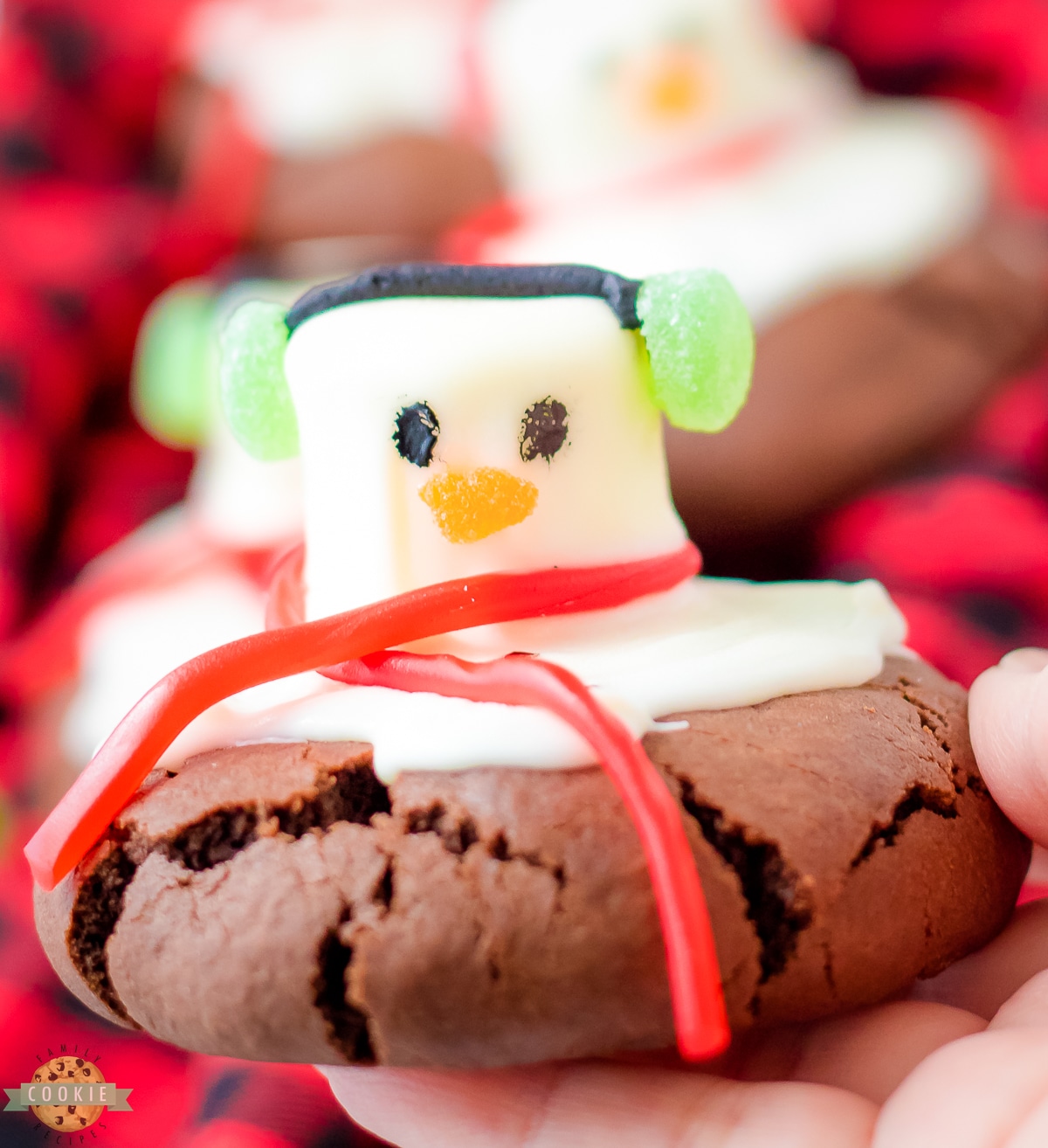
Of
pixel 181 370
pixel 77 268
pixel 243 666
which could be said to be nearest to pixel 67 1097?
pixel 243 666

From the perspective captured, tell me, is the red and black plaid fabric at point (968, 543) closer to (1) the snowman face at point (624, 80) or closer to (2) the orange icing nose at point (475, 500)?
(1) the snowman face at point (624, 80)

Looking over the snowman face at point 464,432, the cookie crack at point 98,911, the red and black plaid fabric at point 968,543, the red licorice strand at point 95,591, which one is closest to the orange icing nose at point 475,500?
the snowman face at point 464,432

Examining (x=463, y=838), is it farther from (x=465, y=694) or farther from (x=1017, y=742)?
Result: (x=1017, y=742)

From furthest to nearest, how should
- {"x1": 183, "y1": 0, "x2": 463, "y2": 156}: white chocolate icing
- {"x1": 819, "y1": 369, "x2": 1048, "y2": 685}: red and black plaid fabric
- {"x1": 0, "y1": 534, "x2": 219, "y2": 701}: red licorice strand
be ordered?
{"x1": 183, "y1": 0, "x2": 463, "y2": 156}: white chocolate icing → {"x1": 819, "y1": 369, "x2": 1048, "y2": 685}: red and black plaid fabric → {"x1": 0, "y1": 534, "x2": 219, "y2": 701}: red licorice strand

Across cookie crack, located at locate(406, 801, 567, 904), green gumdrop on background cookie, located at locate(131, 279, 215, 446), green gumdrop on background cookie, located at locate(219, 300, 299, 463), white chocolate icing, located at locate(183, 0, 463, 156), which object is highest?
white chocolate icing, located at locate(183, 0, 463, 156)

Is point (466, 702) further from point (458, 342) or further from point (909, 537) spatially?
point (909, 537)

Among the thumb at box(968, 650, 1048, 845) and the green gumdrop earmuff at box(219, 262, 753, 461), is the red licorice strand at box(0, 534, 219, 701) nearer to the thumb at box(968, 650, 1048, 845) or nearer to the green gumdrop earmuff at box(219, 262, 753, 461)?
the green gumdrop earmuff at box(219, 262, 753, 461)

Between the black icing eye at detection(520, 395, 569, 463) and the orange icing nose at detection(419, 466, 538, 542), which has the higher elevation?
the black icing eye at detection(520, 395, 569, 463)

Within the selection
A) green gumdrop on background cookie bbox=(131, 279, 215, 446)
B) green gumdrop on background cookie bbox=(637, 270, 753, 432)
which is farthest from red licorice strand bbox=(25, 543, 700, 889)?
green gumdrop on background cookie bbox=(131, 279, 215, 446)
